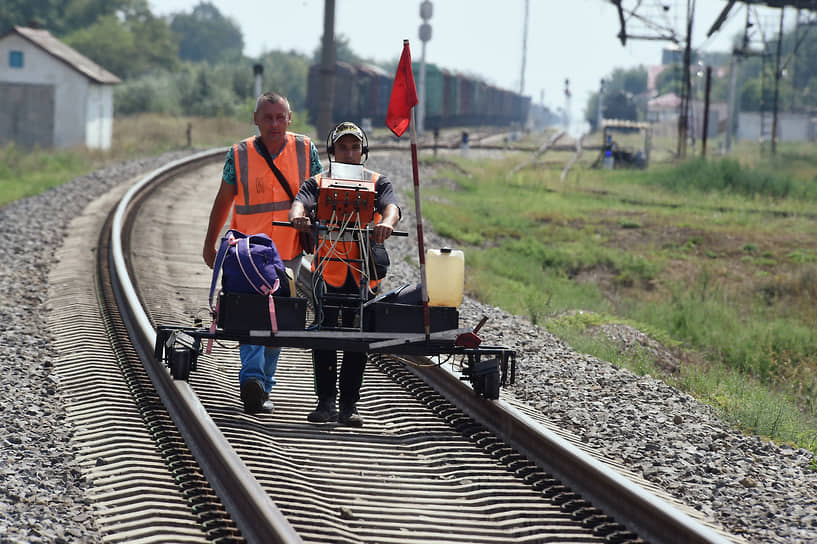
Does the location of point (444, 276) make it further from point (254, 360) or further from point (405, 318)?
point (254, 360)

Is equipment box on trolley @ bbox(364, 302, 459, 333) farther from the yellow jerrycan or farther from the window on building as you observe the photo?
the window on building

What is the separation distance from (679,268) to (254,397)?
13.2 metres

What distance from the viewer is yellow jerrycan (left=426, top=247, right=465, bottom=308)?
248 inches

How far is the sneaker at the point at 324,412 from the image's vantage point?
6328mm

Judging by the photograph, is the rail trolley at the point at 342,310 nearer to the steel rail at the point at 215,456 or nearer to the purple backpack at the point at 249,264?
the purple backpack at the point at 249,264

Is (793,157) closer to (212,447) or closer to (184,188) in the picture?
(184,188)

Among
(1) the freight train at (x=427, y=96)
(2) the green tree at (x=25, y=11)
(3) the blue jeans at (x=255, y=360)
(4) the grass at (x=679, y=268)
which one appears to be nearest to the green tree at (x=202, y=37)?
(2) the green tree at (x=25, y=11)

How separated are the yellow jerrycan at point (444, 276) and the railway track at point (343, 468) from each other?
0.70 meters

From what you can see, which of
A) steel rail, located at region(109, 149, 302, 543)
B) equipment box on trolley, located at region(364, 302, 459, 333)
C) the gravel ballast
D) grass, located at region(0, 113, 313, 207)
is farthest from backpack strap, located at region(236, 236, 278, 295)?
grass, located at region(0, 113, 313, 207)

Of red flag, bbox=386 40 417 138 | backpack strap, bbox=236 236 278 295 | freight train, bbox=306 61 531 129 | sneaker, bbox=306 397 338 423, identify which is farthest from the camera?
freight train, bbox=306 61 531 129

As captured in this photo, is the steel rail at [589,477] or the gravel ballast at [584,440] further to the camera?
the gravel ballast at [584,440]

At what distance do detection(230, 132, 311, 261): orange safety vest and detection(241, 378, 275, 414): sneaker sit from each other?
837 millimetres

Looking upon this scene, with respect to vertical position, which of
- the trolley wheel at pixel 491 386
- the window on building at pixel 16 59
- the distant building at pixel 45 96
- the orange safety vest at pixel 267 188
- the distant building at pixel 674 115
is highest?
the distant building at pixel 674 115

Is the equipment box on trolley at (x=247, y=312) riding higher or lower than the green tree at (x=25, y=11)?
lower
